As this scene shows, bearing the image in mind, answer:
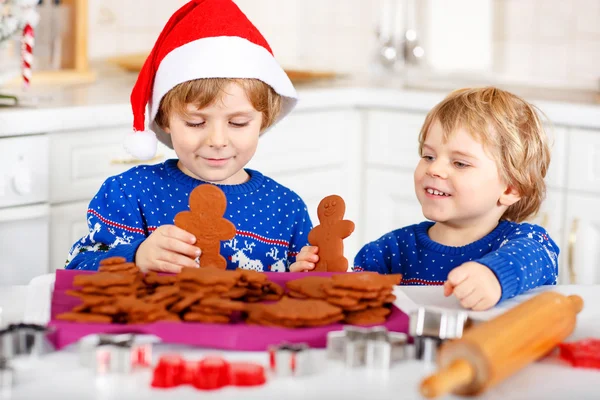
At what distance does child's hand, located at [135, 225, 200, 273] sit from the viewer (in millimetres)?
1254

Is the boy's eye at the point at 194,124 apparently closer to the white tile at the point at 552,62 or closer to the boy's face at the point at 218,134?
the boy's face at the point at 218,134

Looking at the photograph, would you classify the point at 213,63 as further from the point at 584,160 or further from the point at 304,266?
the point at 584,160

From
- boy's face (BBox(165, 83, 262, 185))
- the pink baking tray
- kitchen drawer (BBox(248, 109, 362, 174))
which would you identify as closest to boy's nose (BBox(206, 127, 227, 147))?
boy's face (BBox(165, 83, 262, 185))

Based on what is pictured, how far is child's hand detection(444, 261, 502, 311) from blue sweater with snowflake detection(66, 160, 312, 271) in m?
0.54

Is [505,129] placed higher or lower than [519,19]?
lower

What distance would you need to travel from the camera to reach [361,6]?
11.7ft

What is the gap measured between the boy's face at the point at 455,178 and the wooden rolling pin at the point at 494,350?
57 centimetres

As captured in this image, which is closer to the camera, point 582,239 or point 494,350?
point 494,350

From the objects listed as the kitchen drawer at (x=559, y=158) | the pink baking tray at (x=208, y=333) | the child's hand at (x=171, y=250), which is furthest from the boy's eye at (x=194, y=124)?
the kitchen drawer at (x=559, y=158)

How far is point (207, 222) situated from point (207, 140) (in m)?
0.29

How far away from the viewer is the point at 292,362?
878 mm

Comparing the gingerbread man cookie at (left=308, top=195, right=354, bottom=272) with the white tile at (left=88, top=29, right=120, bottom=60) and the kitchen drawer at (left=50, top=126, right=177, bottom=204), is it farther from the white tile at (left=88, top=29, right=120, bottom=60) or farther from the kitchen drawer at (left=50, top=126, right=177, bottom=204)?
the white tile at (left=88, top=29, right=120, bottom=60)

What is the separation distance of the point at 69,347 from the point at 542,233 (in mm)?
834

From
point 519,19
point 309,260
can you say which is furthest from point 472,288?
point 519,19
